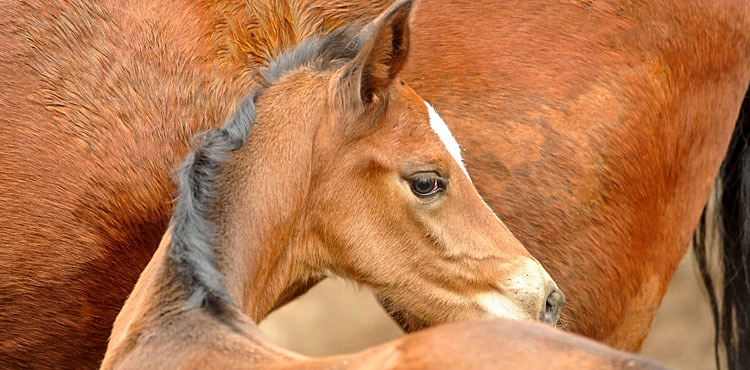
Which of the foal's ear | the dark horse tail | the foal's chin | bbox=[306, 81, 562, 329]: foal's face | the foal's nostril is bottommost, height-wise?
the dark horse tail

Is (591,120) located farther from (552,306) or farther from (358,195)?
(358,195)

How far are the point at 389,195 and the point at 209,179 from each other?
518mm

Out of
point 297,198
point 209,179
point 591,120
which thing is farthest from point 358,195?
point 591,120

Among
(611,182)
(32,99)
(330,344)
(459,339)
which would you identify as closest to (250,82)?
(32,99)

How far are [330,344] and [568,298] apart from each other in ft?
9.71

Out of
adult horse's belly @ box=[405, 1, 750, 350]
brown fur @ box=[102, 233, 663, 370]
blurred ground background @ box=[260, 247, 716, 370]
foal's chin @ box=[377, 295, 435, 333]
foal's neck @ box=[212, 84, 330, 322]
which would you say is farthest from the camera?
blurred ground background @ box=[260, 247, 716, 370]

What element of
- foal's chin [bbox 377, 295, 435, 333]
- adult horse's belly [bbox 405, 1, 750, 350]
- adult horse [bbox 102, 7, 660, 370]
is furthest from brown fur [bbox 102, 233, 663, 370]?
adult horse's belly [bbox 405, 1, 750, 350]

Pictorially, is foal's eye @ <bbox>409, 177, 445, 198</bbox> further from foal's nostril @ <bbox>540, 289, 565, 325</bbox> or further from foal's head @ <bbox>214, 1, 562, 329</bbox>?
foal's nostril @ <bbox>540, 289, 565, 325</bbox>

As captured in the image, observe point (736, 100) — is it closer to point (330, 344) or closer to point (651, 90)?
point (651, 90)

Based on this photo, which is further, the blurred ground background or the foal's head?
the blurred ground background

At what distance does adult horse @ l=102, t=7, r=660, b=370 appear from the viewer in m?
2.06

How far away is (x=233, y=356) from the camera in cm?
188

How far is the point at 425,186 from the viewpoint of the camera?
8.38 ft

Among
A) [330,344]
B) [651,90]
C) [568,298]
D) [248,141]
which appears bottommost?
[330,344]
